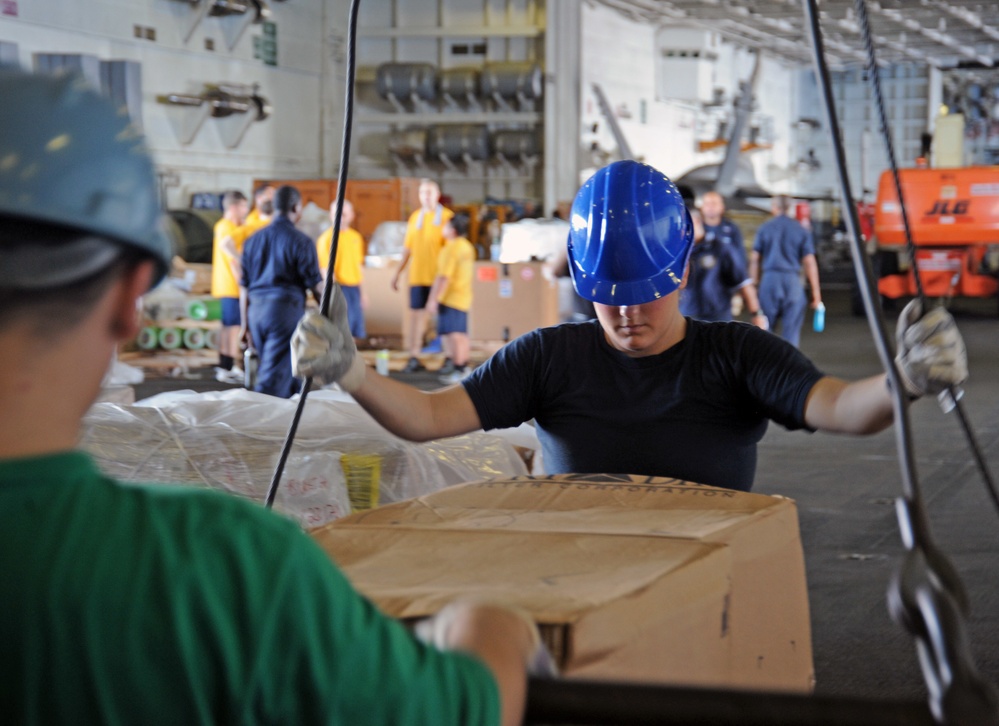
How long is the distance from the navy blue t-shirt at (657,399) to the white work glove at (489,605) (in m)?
1.31

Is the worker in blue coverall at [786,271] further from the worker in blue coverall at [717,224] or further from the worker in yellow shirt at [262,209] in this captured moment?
the worker in yellow shirt at [262,209]

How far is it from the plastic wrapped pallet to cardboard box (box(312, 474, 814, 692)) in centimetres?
231

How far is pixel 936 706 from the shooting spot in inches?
43.0

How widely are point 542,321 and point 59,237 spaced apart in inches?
490

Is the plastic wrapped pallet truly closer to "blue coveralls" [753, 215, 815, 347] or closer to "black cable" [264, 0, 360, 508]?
"black cable" [264, 0, 360, 508]

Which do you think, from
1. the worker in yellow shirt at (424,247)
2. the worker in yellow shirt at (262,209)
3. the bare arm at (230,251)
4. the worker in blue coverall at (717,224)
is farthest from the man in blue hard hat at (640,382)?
the worker in yellow shirt at (424,247)

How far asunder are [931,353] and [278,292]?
641cm

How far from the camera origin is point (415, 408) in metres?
2.59

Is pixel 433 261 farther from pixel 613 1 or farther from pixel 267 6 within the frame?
pixel 613 1

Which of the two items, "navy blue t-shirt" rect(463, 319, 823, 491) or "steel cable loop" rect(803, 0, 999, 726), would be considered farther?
"navy blue t-shirt" rect(463, 319, 823, 491)

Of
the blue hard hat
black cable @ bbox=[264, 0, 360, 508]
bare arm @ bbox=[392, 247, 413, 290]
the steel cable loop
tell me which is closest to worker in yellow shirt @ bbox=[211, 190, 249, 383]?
bare arm @ bbox=[392, 247, 413, 290]

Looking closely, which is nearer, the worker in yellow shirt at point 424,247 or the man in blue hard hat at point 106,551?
the man in blue hard hat at point 106,551

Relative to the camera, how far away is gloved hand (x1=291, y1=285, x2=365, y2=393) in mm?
2252

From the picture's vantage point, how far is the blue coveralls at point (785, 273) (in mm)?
11055
